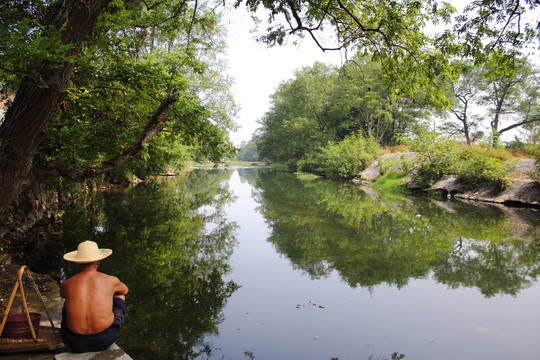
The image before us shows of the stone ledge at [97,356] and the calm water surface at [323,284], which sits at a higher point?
the stone ledge at [97,356]

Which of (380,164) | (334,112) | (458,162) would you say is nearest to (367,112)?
(334,112)

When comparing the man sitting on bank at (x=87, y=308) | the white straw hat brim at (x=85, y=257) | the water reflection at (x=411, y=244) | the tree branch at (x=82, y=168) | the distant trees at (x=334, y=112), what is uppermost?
the distant trees at (x=334, y=112)

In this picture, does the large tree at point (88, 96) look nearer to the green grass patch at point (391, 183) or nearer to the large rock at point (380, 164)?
the green grass patch at point (391, 183)

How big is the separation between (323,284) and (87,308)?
13.2 feet

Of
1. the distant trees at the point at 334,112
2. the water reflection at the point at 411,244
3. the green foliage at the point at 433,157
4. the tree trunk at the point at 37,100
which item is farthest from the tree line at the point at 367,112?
the tree trunk at the point at 37,100

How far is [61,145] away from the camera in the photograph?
26.4 ft

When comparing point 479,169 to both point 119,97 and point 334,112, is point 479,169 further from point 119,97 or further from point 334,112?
point 334,112

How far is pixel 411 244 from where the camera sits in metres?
8.93

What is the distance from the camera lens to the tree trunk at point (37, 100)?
425cm

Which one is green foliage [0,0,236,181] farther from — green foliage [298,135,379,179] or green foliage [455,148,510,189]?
green foliage [298,135,379,179]

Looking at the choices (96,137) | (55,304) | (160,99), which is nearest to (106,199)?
(96,137)

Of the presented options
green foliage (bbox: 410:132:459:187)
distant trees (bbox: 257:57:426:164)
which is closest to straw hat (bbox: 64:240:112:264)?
green foliage (bbox: 410:132:459:187)

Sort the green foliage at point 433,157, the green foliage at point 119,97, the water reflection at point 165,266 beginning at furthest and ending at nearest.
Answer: the green foliage at point 433,157
the green foliage at point 119,97
the water reflection at point 165,266

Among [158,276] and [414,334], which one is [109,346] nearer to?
[158,276]
